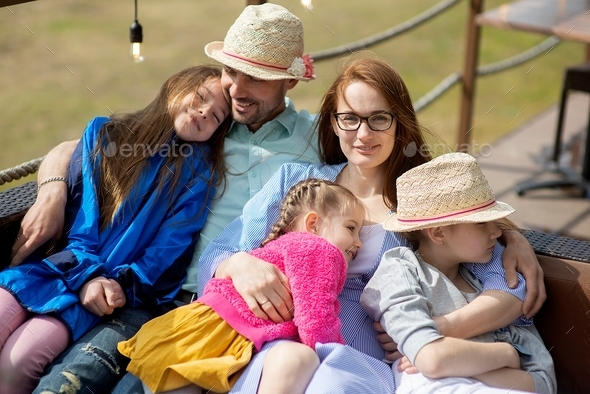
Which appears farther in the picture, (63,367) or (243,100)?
(243,100)

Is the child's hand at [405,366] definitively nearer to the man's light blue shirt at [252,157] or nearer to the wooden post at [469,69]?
the man's light blue shirt at [252,157]

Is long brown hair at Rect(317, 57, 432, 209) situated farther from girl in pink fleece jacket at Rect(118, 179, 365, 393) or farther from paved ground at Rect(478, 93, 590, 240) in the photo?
paved ground at Rect(478, 93, 590, 240)

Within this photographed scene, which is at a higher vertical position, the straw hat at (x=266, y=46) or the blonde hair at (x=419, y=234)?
the straw hat at (x=266, y=46)

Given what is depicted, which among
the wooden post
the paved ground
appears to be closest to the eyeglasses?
the paved ground

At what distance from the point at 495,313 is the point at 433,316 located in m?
0.18

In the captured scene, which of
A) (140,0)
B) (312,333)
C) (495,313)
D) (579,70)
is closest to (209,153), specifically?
(312,333)

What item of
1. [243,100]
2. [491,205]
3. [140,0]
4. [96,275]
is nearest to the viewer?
[491,205]

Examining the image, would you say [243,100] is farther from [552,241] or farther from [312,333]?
[552,241]

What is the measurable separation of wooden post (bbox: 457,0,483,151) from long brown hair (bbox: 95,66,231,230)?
2.53m

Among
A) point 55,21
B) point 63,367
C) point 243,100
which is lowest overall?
point 55,21

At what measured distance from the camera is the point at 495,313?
6.76ft

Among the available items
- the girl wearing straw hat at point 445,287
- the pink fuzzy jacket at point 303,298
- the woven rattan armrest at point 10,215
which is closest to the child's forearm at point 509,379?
the girl wearing straw hat at point 445,287

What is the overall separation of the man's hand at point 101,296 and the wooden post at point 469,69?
2994mm

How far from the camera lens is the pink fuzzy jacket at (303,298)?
197 centimetres
